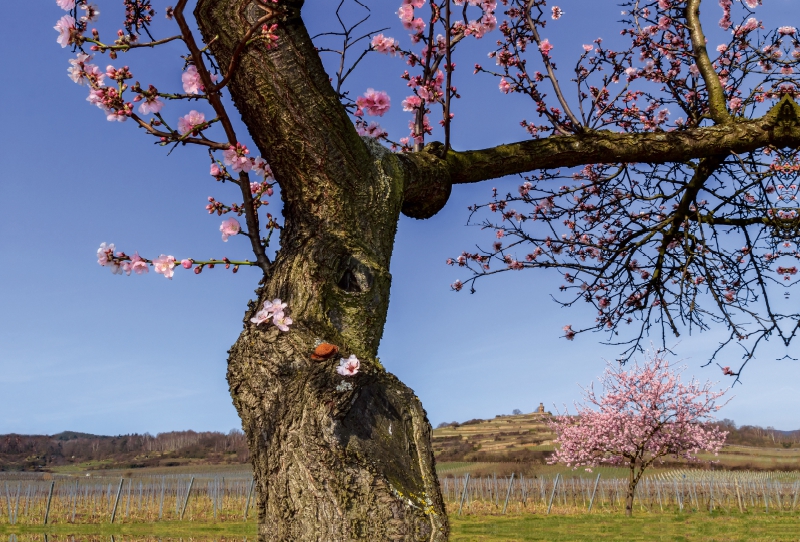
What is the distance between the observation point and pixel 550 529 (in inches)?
667

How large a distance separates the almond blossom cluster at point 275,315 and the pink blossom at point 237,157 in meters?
0.70

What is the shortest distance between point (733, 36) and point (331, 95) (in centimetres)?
553

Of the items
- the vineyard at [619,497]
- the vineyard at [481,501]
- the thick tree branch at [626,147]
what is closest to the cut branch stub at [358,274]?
the thick tree branch at [626,147]

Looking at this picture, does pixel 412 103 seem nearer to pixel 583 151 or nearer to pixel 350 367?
pixel 583 151

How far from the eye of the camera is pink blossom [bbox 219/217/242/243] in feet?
9.61

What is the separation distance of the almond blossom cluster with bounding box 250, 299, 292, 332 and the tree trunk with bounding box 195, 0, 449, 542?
0.04 meters

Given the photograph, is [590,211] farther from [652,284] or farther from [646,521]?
[646,521]

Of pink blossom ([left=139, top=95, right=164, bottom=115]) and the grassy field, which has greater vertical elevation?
pink blossom ([left=139, top=95, right=164, bottom=115])

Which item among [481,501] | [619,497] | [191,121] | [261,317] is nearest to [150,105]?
[191,121]

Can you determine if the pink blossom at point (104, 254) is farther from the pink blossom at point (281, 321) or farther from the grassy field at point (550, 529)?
the grassy field at point (550, 529)

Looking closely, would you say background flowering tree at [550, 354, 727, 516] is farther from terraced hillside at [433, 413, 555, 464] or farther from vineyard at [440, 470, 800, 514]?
terraced hillside at [433, 413, 555, 464]

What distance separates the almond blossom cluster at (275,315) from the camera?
2.41 meters

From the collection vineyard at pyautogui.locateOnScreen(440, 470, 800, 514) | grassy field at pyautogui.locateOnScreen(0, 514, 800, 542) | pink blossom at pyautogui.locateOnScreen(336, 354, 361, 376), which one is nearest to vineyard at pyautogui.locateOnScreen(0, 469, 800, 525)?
vineyard at pyautogui.locateOnScreen(440, 470, 800, 514)

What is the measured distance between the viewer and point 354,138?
2.76m
